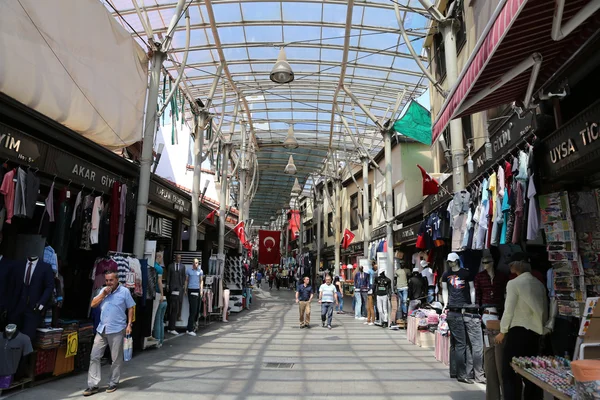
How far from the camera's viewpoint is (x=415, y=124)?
45.4ft

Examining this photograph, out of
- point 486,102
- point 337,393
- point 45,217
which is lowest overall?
point 337,393

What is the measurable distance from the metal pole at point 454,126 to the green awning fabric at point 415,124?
521 centimetres

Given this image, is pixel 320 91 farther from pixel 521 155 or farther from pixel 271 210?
pixel 271 210

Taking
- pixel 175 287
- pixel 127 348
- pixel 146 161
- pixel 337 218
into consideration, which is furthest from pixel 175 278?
pixel 337 218

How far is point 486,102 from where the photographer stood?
15.7ft

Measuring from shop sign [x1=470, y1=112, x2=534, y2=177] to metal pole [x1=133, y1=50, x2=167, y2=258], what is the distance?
6674 millimetres

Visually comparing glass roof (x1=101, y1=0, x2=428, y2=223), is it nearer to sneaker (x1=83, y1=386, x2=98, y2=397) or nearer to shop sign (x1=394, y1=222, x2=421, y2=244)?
shop sign (x1=394, y1=222, x2=421, y2=244)

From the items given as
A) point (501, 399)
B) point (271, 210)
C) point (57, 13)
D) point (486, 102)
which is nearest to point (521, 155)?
point (486, 102)

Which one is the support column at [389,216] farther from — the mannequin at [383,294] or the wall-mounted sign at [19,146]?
the wall-mounted sign at [19,146]

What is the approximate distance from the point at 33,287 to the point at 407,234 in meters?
11.4

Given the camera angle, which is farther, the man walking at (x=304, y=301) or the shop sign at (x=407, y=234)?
the shop sign at (x=407, y=234)

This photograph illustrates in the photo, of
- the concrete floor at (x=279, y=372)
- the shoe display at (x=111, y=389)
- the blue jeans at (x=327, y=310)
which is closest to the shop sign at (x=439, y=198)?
the concrete floor at (x=279, y=372)

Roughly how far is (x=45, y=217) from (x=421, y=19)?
12.3m

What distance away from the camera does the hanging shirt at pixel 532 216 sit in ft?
15.5
